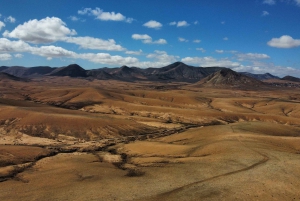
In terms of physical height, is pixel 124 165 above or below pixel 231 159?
below

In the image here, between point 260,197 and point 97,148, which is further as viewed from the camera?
point 97,148

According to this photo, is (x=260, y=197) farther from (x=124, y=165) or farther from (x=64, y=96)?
(x=64, y=96)

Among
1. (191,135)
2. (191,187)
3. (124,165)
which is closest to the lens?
(191,187)

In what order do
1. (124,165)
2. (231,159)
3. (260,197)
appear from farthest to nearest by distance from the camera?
(124,165) < (231,159) < (260,197)

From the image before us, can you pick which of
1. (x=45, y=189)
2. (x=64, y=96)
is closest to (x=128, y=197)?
(x=45, y=189)

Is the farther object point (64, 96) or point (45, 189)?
point (64, 96)

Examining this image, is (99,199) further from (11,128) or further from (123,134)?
(11,128)

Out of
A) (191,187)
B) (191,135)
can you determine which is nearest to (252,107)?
(191,135)

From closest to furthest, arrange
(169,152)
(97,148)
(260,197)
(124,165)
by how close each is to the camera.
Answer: (260,197)
(124,165)
(169,152)
(97,148)

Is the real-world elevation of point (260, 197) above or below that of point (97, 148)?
above
